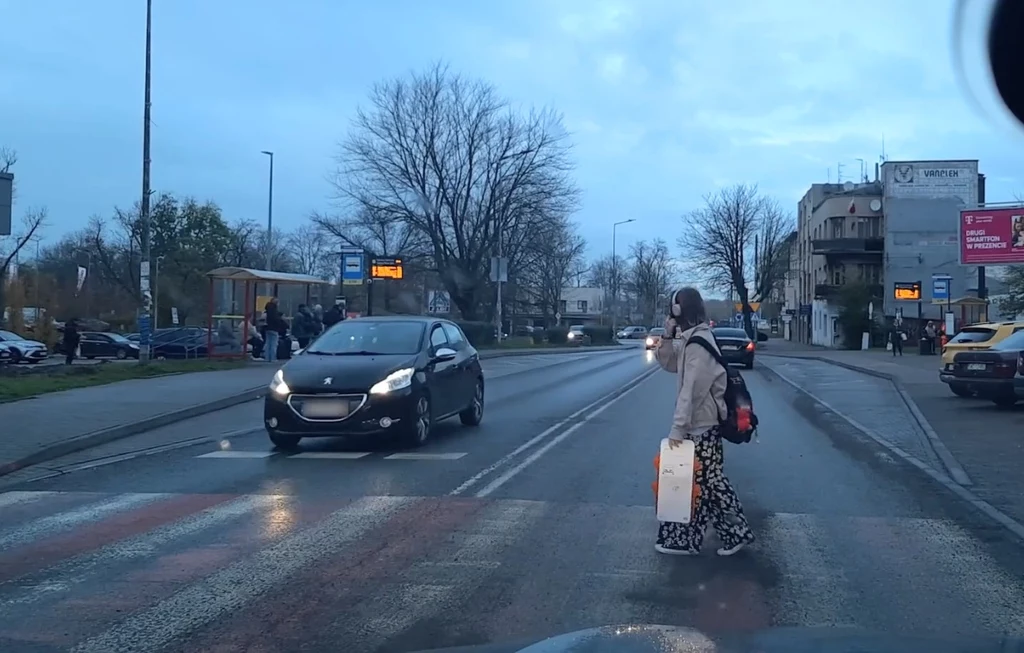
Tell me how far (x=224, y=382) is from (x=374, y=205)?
28589 mm

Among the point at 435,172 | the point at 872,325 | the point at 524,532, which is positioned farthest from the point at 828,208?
the point at 524,532

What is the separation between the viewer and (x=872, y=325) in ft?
200

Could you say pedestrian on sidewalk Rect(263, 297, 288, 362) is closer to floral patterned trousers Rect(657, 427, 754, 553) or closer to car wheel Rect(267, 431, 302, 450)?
car wheel Rect(267, 431, 302, 450)

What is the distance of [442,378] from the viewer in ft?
46.2

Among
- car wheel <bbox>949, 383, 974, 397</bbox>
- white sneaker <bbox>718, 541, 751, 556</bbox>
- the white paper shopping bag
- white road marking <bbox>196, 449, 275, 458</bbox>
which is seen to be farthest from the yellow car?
the white paper shopping bag

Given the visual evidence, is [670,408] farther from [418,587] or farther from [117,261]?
[117,261]

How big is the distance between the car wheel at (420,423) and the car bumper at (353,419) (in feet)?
0.53

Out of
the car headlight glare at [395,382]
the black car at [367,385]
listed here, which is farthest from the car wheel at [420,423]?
the car headlight glare at [395,382]

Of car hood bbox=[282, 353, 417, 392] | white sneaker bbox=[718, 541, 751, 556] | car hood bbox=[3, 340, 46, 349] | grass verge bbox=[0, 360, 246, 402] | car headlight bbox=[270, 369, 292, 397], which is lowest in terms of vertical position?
white sneaker bbox=[718, 541, 751, 556]

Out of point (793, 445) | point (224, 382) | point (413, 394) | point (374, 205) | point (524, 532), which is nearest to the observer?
point (524, 532)

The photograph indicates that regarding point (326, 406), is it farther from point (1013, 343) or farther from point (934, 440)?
point (1013, 343)

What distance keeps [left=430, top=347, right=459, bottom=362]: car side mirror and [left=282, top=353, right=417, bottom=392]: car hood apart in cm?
47

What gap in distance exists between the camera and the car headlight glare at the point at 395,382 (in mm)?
12562

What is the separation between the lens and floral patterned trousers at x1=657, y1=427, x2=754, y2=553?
7.27 meters
